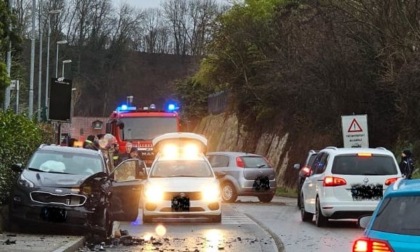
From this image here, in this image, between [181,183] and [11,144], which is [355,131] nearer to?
[181,183]

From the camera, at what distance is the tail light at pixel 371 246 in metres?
6.48

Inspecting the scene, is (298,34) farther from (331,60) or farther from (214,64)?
(214,64)

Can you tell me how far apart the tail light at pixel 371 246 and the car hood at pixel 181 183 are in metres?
11.6

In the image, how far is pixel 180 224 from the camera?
60.4 feet

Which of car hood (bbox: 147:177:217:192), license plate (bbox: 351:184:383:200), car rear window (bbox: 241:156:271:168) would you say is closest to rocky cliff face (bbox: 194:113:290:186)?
car rear window (bbox: 241:156:271:168)

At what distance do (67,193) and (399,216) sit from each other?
870 cm

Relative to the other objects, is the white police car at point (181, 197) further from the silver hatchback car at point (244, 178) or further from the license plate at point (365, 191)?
the silver hatchback car at point (244, 178)

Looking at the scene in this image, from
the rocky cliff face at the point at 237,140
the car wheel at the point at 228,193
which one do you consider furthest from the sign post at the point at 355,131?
the rocky cliff face at the point at 237,140

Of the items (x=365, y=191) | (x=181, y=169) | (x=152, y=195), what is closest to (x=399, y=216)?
(x=365, y=191)

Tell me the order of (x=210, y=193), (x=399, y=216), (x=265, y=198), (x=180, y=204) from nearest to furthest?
(x=399, y=216) → (x=180, y=204) → (x=210, y=193) → (x=265, y=198)

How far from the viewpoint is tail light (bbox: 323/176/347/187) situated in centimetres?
A: 1747

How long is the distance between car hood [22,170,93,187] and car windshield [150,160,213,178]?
4296 millimetres

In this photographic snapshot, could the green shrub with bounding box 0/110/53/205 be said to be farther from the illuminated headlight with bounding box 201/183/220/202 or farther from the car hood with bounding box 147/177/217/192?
the illuminated headlight with bounding box 201/183/220/202

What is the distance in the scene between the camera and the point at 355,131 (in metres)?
27.6
